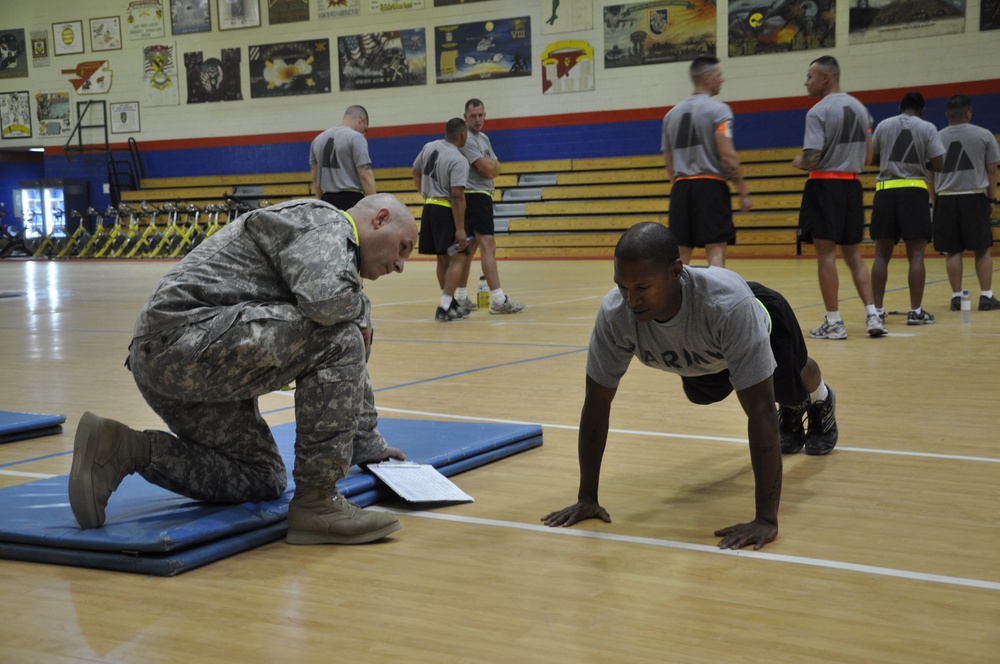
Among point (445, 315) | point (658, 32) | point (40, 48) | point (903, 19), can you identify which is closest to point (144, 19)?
point (40, 48)

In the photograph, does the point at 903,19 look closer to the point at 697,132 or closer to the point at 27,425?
the point at 697,132

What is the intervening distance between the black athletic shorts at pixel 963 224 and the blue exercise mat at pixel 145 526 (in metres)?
6.01

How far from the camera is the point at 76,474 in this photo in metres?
2.47

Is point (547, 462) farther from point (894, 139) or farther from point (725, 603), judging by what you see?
point (894, 139)

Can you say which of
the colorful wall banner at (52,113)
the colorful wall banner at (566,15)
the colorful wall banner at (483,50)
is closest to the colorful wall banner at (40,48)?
the colorful wall banner at (52,113)

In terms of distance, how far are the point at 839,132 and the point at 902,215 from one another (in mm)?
1253

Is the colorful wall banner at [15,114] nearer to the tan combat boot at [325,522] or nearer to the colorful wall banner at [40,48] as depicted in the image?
the colorful wall banner at [40,48]

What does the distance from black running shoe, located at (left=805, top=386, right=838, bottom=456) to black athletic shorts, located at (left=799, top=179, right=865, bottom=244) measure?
10.00 feet

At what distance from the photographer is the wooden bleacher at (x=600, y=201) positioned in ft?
51.9

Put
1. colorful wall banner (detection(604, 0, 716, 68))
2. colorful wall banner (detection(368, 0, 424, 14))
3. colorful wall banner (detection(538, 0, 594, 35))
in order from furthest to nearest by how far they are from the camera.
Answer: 1. colorful wall banner (detection(368, 0, 424, 14))
2. colorful wall banner (detection(538, 0, 594, 35))
3. colorful wall banner (detection(604, 0, 716, 68))

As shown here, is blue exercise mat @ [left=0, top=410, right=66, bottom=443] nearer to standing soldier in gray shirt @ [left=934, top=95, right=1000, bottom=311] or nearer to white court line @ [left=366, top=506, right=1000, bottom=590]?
white court line @ [left=366, top=506, right=1000, bottom=590]

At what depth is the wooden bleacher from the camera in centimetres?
1580

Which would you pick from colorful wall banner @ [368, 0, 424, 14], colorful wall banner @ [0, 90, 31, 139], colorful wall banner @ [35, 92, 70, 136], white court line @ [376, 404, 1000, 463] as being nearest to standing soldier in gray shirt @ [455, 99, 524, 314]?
white court line @ [376, 404, 1000, 463]

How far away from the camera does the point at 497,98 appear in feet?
58.6
